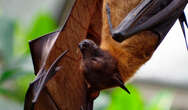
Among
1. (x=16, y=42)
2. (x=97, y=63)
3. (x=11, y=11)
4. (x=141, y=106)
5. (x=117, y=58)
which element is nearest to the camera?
(x=97, y=63)

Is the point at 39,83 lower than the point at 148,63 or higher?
higher

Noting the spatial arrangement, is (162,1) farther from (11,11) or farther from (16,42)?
(11,11)

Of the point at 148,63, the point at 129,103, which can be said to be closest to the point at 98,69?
the point at 129,103

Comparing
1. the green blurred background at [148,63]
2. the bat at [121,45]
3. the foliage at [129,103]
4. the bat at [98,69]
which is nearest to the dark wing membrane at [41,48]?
the bat at [121,45]

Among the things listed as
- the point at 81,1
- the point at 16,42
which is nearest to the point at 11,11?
the point at 16,42

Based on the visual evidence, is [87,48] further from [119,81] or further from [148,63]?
[148,63]

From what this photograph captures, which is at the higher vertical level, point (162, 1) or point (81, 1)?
point (81, 1)

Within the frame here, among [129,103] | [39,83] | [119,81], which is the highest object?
[39,83]
